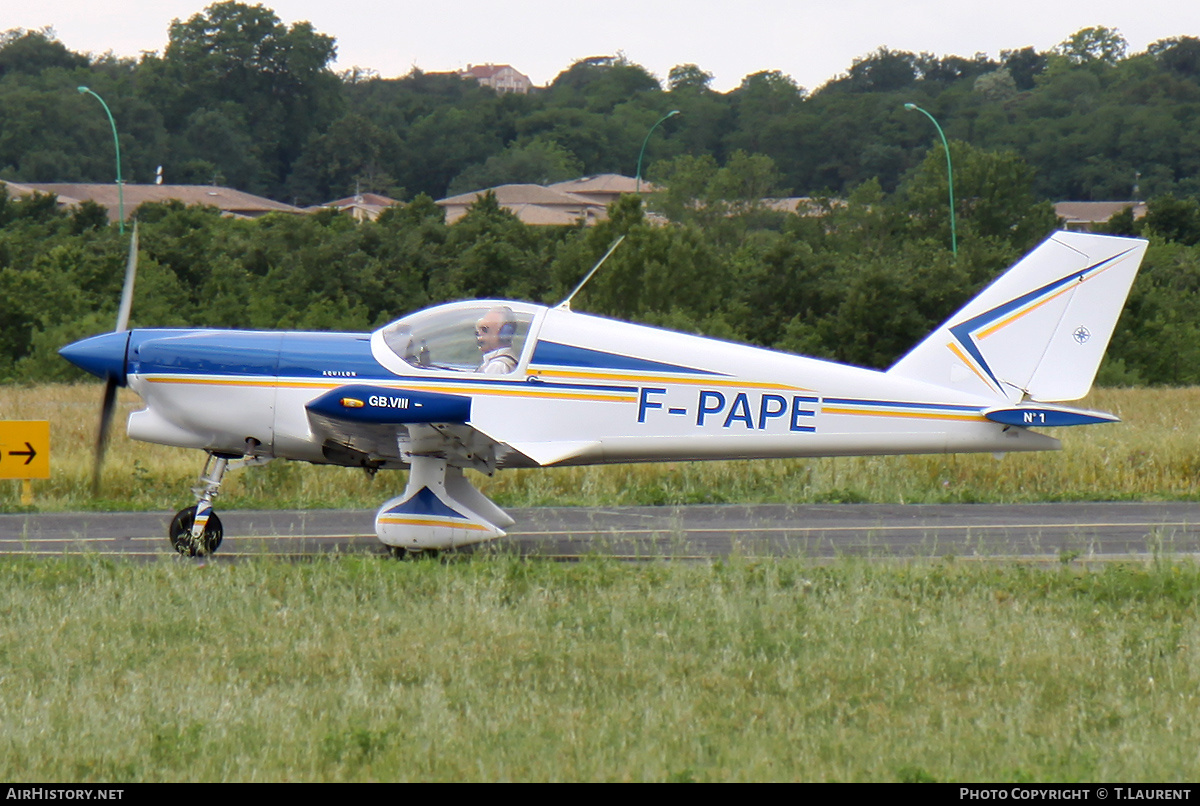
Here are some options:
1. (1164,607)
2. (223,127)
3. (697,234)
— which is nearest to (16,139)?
(223,127)

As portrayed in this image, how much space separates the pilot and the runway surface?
1424 mm

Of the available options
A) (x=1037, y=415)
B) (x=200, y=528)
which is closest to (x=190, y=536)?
(x=200, y=528)

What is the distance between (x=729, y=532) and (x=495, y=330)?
10.2 feet

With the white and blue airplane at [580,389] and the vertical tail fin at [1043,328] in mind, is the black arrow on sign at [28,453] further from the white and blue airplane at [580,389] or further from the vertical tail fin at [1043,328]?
the vertical tail fin at [1043,328]

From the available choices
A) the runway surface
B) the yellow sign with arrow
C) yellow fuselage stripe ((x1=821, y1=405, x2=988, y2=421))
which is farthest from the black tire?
yellow fuselage stripe ((x1=821, y1=405, x2=988, y2=421))


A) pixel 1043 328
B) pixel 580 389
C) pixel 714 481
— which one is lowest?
pixel 714 481

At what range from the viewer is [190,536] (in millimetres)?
10203

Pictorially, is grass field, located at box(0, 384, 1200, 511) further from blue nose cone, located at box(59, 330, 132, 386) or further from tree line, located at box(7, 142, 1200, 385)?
tree line, located at box(7, 142, 1200, 385)

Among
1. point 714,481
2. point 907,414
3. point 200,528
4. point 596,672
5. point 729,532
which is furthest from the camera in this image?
point 714,481

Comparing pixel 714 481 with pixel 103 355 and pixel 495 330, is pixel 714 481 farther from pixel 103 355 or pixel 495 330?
pixel 103 355

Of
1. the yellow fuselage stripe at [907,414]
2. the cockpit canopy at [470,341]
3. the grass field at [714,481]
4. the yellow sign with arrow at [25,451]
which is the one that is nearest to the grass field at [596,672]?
the yellow fuselage stripe at [907,414]

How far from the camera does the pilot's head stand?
396 inches

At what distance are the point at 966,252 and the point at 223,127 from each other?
83.8 m

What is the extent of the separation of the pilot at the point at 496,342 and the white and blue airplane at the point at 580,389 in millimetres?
10
